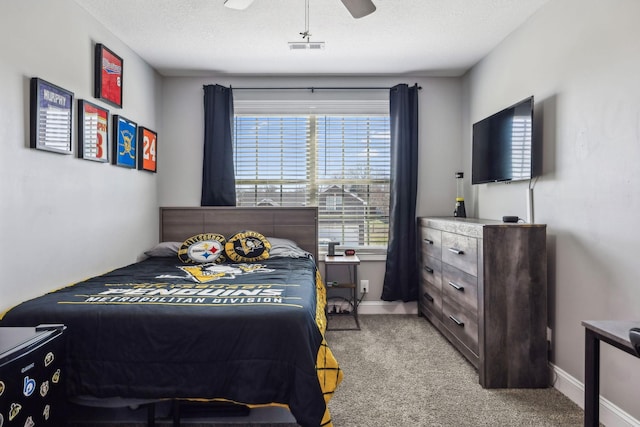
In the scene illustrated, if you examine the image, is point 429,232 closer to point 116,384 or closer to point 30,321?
point 116,384

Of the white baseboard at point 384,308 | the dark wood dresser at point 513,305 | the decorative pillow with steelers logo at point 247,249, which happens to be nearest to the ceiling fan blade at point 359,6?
the dark wood dresser at point 513,305

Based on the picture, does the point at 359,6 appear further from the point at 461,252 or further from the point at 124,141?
the point at 124,141

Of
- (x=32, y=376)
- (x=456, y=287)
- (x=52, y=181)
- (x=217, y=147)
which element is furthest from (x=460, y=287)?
(x=52, y=181)

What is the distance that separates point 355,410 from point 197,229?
2.46 m

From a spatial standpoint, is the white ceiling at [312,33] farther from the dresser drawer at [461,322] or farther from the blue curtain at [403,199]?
the dresser drawer at [461,322]

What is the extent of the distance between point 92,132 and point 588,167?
3181mm

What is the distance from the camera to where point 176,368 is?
1760 millimetres

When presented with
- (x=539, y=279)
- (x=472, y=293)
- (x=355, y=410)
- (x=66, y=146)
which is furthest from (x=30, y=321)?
(x=539, y=279)

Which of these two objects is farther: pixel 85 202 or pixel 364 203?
pixel 364 203

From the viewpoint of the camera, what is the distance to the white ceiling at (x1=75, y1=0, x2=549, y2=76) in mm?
2613

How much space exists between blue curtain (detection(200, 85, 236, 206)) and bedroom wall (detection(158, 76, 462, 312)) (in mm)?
133

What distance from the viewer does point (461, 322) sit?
281 centimetres

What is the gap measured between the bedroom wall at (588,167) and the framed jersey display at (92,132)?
3.10 metres

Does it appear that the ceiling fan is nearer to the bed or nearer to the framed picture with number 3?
the bed
